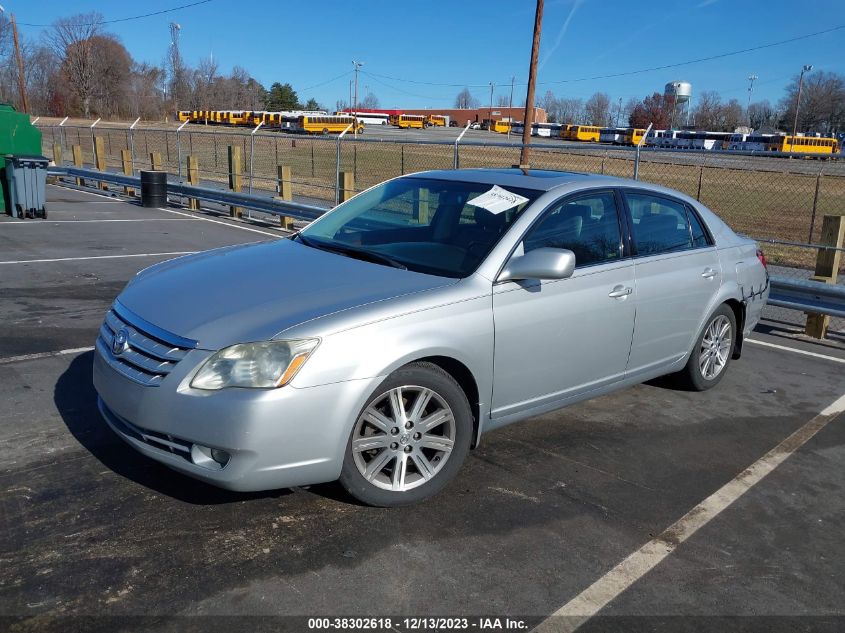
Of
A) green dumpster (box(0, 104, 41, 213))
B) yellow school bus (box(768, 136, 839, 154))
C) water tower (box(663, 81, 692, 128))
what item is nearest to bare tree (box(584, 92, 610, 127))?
water tower (box(663, 81, 692, 128))

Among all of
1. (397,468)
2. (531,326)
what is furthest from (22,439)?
(531,326)

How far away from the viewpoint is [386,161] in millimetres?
35250

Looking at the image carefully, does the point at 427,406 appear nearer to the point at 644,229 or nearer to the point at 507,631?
the point at 507,631

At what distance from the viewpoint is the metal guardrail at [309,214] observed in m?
7.11

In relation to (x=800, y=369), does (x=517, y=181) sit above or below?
above

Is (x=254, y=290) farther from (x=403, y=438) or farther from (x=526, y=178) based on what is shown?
(x=526, y=178)

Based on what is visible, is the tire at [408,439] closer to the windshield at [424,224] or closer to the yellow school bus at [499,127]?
the windshield at [424,224]

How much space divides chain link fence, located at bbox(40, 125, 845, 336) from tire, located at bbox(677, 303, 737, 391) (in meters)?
3.13

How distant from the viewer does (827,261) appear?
7.60 meters

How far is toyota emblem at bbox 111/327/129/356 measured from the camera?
356 centimetres

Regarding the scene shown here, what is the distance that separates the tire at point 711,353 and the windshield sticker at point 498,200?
1911 millimetres

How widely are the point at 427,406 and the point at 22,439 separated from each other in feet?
7.76

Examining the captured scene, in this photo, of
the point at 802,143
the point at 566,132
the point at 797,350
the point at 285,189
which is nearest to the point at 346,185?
the point at 285,189

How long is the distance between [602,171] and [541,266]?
18.3 meters
